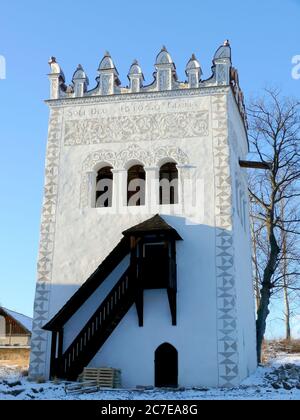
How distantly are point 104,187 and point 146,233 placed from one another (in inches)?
124

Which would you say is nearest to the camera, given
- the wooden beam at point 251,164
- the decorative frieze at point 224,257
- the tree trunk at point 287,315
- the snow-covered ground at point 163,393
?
the snow-covered ground at point 163,393

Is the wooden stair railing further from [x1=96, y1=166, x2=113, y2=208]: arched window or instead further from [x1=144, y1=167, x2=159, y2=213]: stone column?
[x1=96, y1=166, x2=113, y2=208]: arched window

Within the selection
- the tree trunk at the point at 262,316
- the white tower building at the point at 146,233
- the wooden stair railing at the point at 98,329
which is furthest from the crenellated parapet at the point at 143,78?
the tree trunk at the point at 262,316

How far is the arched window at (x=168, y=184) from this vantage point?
58.3 feet

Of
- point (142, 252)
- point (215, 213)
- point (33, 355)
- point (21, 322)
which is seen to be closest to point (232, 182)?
point (215, 213)

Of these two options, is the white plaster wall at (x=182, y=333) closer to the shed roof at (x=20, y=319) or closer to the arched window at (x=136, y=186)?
the arched window at (x=136, y=186)

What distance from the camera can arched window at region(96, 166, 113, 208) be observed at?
18.2m

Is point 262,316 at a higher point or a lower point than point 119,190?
lower

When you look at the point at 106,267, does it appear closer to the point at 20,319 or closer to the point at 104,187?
the point at 104,187

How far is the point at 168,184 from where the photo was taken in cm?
1783

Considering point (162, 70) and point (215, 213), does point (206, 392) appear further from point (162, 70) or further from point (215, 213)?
point (162, 70)

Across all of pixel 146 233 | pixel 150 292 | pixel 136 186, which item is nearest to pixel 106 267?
pixel 150 292

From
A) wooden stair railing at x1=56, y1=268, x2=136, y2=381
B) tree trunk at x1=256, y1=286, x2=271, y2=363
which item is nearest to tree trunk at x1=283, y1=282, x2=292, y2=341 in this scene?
tree trunk at x1=256, y1=286, x2=271, y2=363

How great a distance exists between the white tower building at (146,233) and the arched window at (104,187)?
0.12ft
